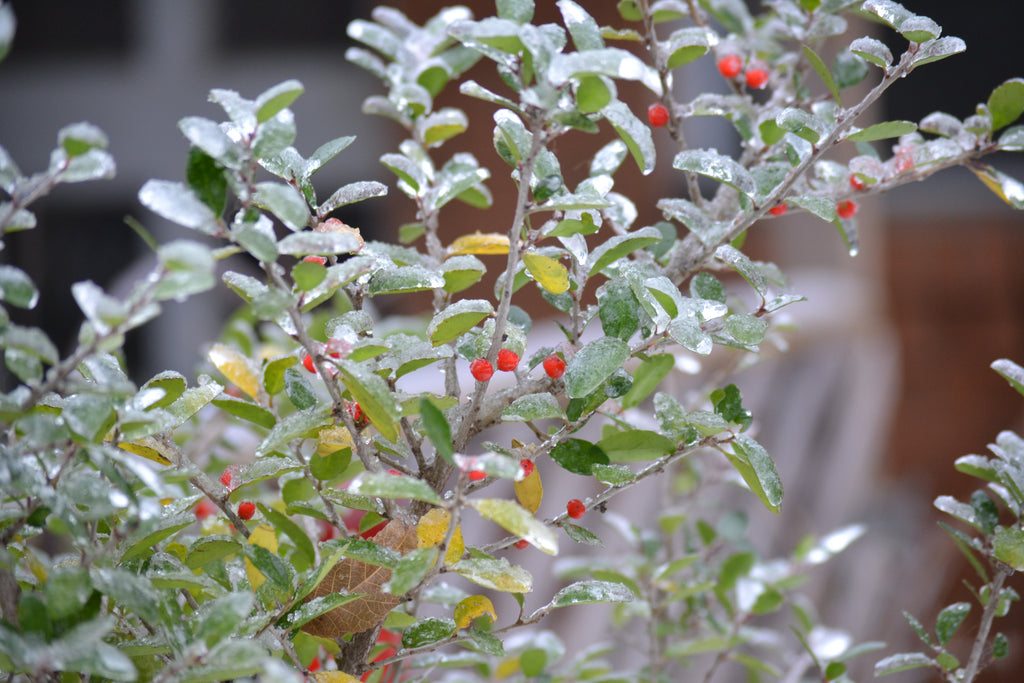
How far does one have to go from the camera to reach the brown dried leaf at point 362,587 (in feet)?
1.65

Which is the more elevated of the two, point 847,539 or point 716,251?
point 716,251

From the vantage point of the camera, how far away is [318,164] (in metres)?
0.51

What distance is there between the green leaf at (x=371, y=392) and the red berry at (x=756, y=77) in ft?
1.32

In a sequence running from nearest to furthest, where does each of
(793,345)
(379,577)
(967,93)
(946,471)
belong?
(379,577)
(793,345)
(946,471)
(967,93)

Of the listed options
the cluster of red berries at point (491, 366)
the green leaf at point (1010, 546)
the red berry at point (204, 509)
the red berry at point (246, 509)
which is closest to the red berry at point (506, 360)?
the cluster of red berries at point (491, 366)

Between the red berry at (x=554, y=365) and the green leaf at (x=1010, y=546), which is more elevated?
the red berry at (x=554, y=365)

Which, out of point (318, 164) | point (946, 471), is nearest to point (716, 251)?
point (318, 164)

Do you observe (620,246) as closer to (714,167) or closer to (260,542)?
(714,167)

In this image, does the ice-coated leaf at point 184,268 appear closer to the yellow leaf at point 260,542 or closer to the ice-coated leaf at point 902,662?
the yellow leaf at point 260,542

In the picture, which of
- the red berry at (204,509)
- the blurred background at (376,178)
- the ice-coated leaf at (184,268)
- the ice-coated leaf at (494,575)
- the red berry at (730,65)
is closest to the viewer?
the ice-coated leaf at (184,268)

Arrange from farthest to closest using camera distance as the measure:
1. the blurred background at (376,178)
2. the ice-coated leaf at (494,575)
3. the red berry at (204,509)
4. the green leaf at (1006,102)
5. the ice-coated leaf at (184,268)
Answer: the blurred background at (376,178), the red berry at (204,509), the green leaf at (1006,102), the ice-coated leaf at (494,575), the ice-coated leaf at (184,268)

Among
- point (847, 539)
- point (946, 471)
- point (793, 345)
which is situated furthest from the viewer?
point (946, 471)

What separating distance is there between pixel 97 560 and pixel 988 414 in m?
3.57

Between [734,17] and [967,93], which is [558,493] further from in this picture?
[967,93]
